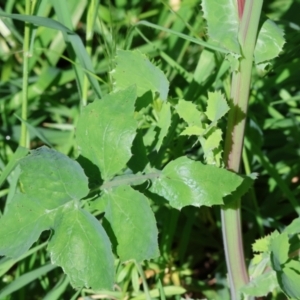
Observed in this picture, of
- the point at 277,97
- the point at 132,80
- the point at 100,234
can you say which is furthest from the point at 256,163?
the point at 100,234

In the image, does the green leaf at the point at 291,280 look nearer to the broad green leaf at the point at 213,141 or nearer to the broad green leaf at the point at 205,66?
the broad green leaf at the point at 213,141

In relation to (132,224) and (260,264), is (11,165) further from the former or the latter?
(260,264)

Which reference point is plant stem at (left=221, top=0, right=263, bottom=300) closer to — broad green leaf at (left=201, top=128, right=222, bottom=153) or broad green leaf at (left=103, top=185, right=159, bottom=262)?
broad green leaf at (left=201, top=128, right=222, bottom=153)

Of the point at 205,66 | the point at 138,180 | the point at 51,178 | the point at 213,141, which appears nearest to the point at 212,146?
the point at 213,141

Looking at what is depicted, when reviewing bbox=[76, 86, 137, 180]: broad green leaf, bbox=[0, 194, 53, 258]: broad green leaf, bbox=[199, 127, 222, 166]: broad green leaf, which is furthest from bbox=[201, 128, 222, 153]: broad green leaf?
bbox=[0, 194, 53, 258]: broad green leaf

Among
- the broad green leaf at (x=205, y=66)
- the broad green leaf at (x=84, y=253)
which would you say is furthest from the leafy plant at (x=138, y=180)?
the broad green leaf at (x=205, y=66)
